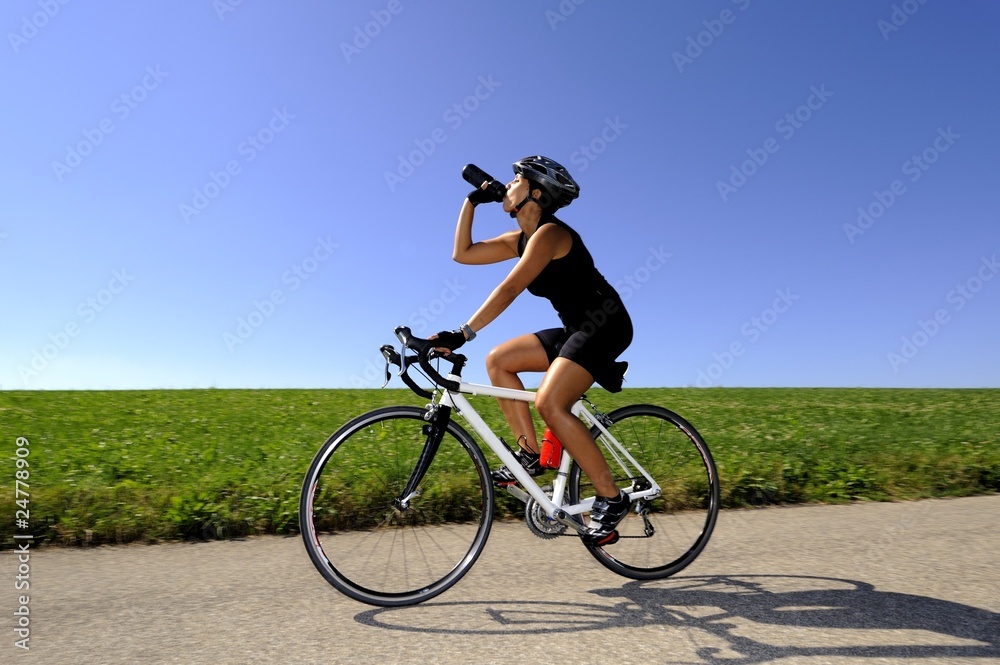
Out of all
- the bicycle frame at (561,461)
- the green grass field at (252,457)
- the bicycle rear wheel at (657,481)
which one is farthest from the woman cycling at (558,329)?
the green grass field at (252,457)

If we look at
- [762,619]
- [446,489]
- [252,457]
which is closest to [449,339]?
[446,489]

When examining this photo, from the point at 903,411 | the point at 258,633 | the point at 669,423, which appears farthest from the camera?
the point at 903,411

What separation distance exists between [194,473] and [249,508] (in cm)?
164

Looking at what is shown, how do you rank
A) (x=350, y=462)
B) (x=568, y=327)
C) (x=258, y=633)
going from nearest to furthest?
(x=258, y=633)
(x=350, y=462)
(x=568, y=327)

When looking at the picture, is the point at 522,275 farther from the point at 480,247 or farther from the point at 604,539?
the point at 604,539

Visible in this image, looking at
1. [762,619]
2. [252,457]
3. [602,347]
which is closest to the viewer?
[762,619]

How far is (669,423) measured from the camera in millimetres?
5039

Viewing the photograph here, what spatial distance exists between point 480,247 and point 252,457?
430 cm

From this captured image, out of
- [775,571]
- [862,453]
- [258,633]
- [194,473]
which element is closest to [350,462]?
[258,633]

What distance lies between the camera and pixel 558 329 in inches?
189

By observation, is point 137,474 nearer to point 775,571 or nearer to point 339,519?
point 339,519

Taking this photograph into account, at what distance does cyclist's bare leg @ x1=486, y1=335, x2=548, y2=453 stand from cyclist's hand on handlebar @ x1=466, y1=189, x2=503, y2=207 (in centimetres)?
89

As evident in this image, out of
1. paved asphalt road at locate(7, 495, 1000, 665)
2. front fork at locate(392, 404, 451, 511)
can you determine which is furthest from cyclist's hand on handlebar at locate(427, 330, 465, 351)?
paved asphalt road at locate(7, 495, 1000, 665)

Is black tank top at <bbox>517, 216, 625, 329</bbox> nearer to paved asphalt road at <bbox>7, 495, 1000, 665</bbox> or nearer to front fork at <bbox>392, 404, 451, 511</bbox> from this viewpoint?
front fork at <bbox>392, 404, 451, 511</bbox>
